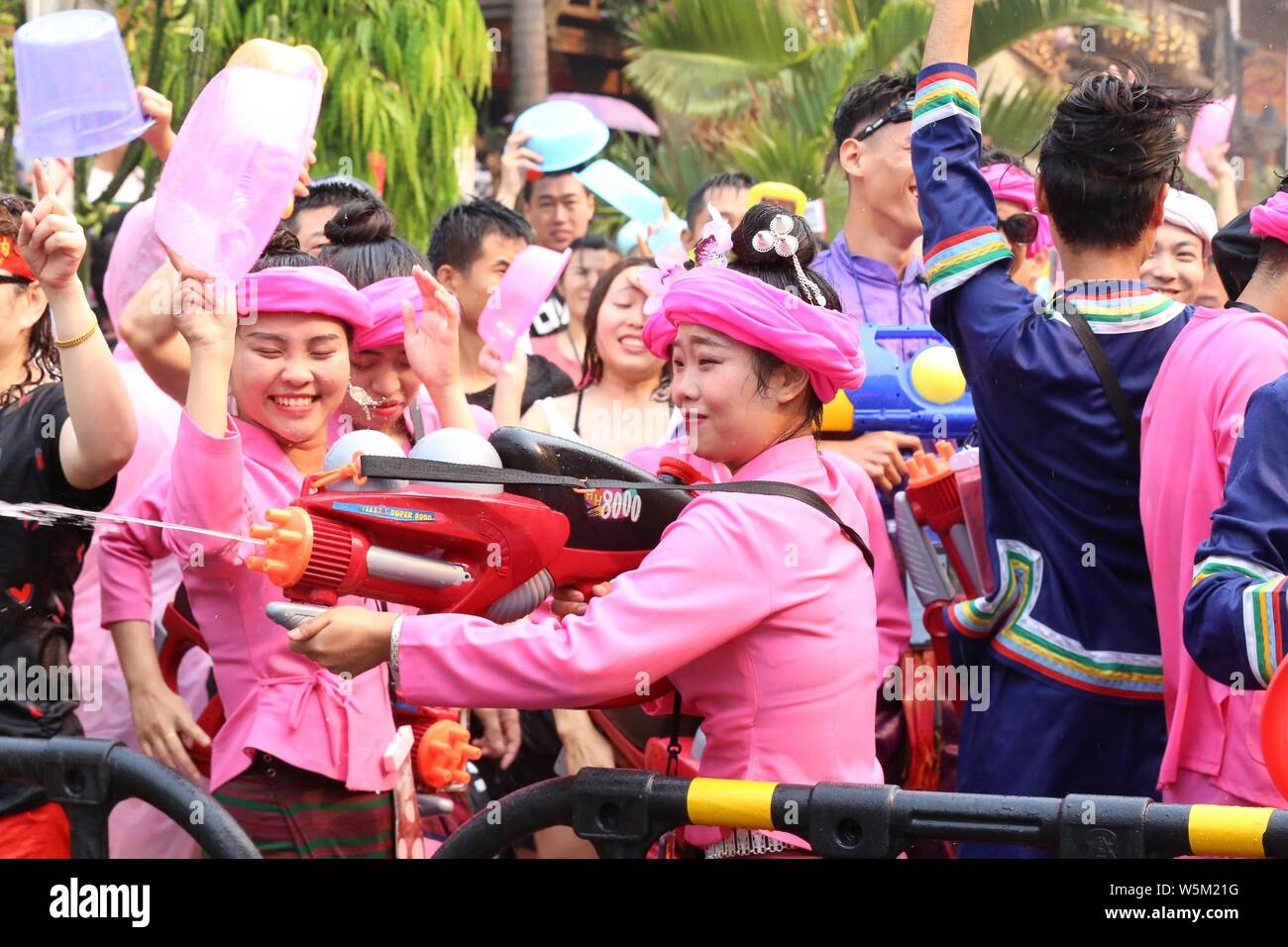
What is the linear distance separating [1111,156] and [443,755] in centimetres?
173

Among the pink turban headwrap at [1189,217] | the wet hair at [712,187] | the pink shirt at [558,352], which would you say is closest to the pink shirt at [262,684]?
the pink turban headwrap at [1189,217]

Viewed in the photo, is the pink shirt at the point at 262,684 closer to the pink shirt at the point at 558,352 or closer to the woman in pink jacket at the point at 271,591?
the woman in pink jacket at the point at 271,591

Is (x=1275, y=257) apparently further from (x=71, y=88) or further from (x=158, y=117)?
(x=71, y=88)

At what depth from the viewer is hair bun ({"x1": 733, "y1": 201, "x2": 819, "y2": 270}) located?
2.88m

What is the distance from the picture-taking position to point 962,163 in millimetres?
3178

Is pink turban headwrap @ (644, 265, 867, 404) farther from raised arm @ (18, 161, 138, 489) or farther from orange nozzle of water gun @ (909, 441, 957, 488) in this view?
raised arm @ (18, 161, 138, 489)

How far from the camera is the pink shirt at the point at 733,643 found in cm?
245

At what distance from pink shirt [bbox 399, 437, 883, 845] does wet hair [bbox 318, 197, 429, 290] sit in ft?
4.28

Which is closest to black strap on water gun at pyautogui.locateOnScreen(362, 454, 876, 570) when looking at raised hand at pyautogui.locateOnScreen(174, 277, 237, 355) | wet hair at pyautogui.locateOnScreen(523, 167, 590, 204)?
raised hand at pyautogui.locateOnScreen(174, 277, 237, 355)

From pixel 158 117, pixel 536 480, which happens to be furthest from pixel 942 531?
pixel 158 117

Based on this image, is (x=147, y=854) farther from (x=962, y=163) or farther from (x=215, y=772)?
(x=962, y=163)

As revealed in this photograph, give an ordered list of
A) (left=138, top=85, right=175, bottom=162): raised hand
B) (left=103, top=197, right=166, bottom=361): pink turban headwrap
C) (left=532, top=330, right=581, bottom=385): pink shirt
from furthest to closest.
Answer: (left=532, top=330, right=581, bottom=385): pink shirt → (left=138, top=85, right=175, bottom=162): raised hand → (left=103, top=197, right=166, bottom=361): pink turban headwrap
